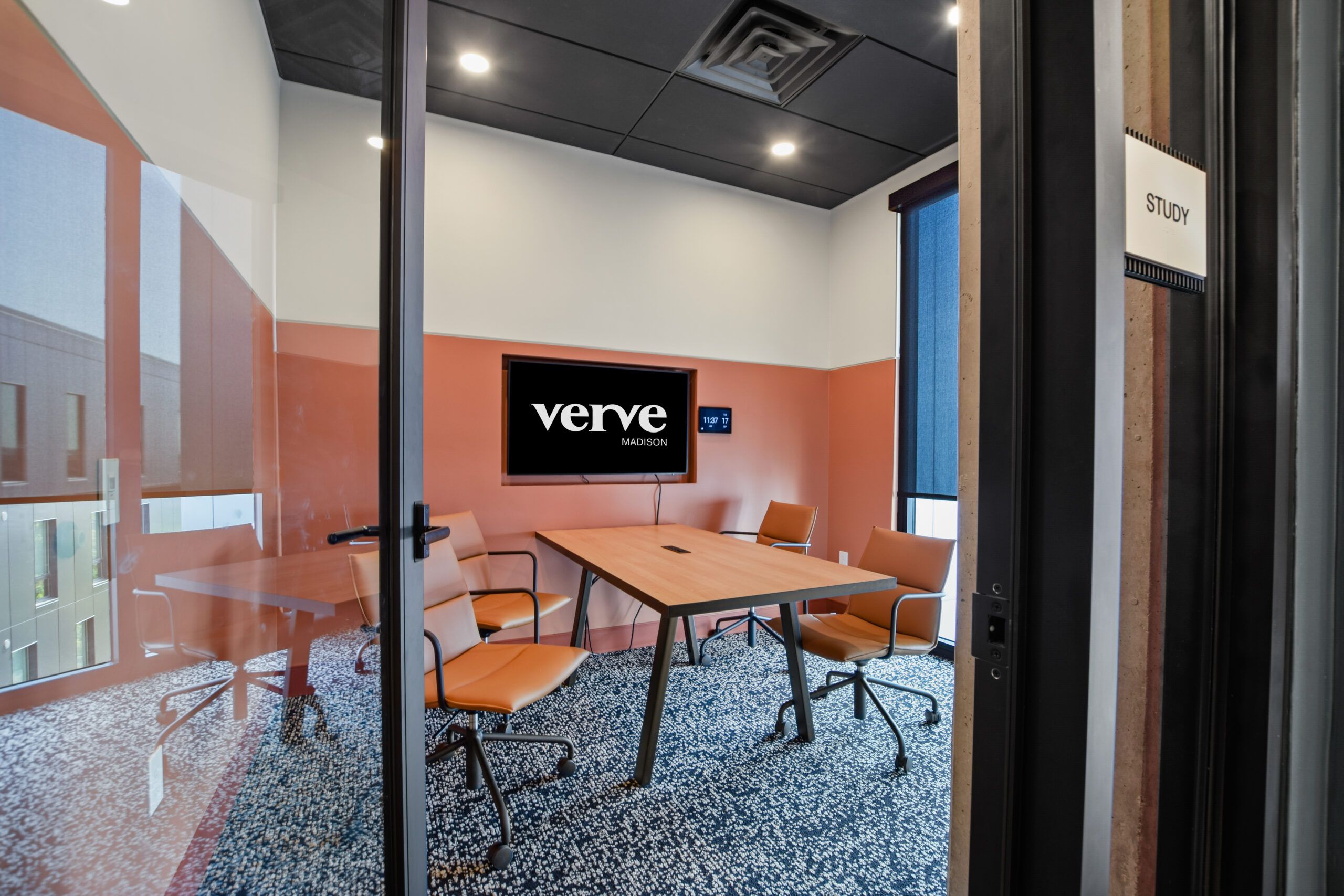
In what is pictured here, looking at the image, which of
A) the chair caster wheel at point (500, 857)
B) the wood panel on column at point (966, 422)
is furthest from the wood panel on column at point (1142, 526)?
the chair caster wheel at point (500, 857)

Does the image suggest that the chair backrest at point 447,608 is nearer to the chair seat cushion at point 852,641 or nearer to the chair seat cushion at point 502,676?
the chair seat cushion at point 502,676

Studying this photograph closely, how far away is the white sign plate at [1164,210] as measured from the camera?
68 cm

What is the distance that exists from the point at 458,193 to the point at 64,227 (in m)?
3.24

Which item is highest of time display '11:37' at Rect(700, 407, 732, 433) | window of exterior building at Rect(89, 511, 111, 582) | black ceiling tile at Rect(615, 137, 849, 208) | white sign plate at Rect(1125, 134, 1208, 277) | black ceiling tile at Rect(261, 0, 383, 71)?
black ceiling tile at Rect(615, 137, 849, 208)

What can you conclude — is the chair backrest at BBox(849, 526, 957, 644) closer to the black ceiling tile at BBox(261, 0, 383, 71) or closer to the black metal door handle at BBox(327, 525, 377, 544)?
the black metal door handle at BBox(327, 525, 377, 544)

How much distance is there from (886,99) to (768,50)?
841mm

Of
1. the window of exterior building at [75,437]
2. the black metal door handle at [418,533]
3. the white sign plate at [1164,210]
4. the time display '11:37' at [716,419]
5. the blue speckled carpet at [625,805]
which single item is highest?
the white sign plate at [1164,210]

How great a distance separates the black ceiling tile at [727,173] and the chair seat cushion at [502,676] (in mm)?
3395

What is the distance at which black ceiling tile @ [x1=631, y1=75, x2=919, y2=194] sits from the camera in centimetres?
323

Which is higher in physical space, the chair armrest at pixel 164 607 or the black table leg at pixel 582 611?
the chair armrest at pixel 164 607

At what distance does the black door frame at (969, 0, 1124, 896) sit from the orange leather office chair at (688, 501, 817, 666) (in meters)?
2.88

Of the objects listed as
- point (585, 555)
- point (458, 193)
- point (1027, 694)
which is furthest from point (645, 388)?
point (1027, 694)

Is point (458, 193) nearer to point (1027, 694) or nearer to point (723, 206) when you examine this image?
point (723, 206)

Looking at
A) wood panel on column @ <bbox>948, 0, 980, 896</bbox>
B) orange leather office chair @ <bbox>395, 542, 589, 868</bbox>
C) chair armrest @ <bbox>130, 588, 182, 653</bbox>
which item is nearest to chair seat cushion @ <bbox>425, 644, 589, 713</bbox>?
orange leather office chair @ <bbox>395, 542, 589, 868</bbox>
